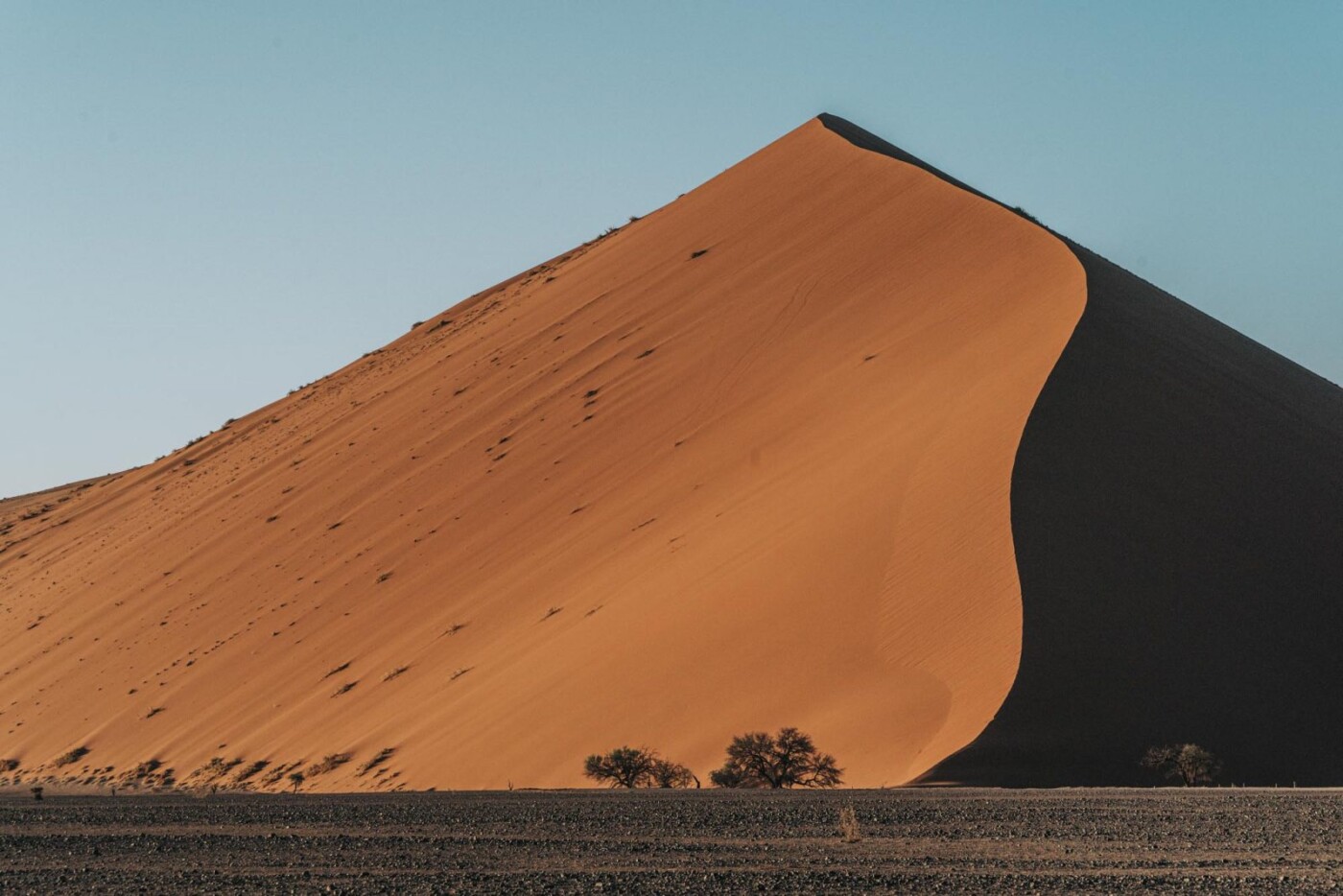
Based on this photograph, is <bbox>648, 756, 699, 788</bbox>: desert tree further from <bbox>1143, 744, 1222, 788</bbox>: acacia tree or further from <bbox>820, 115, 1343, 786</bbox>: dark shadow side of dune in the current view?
<bbox>1143, 744, 1222, 788</bbox>: acacia tree

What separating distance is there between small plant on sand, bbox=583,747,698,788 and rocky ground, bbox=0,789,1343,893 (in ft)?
5.58

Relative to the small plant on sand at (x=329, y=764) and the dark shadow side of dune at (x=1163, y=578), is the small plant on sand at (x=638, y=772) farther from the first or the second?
the small plant on sand at (x=329, y=764)

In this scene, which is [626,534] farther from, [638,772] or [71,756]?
[71,756]

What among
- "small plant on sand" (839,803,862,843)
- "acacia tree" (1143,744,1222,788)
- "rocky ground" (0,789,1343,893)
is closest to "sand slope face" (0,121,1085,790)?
"acacia tree" (1143,744,1222,788)

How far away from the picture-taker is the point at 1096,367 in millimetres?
20609

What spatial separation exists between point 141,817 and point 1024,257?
1749cm

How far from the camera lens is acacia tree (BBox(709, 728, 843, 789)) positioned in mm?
14516

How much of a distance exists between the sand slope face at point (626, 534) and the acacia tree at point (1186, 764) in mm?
1511

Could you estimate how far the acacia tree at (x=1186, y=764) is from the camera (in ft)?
46.7

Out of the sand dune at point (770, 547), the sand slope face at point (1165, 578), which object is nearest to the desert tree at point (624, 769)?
the sand dune at point (770, 547)

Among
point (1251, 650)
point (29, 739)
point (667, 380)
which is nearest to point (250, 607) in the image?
point (29, 739)

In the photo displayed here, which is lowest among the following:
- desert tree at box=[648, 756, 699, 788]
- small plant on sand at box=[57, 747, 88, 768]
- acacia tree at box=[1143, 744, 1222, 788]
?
acacia tree at box=[1143, 744, 1222, 788]

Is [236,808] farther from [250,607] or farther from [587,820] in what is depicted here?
[250,607]

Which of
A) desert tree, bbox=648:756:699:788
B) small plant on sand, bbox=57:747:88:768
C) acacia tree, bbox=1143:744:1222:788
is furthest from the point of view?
small plant on sand, bbox=57:747:88:768
